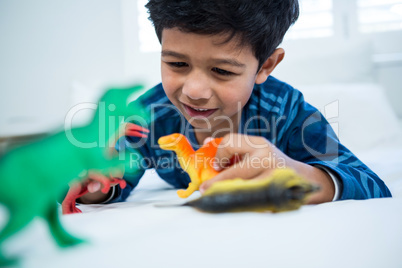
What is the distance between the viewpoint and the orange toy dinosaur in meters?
0.56

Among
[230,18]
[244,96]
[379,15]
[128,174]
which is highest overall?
[379,15]

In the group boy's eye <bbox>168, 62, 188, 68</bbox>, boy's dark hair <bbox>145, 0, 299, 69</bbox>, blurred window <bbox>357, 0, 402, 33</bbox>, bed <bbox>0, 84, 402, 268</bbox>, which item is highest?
blurred window <bbox>357, 0, 402, 33</bbox>

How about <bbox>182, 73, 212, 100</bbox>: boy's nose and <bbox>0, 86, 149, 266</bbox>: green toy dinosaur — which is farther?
<bbox>182, 73, 212, 100</bbox>: boy's nose

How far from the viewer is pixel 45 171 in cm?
32

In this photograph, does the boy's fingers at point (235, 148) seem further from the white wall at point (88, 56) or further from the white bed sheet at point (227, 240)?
the white wall at point (88, 56)

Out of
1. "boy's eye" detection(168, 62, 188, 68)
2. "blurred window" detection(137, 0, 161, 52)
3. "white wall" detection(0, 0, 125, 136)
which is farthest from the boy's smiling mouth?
"blurred window" detection(137, 0, 161, 52)

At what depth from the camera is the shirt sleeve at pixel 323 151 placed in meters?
0.69

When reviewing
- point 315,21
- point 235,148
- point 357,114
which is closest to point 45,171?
point 235,148

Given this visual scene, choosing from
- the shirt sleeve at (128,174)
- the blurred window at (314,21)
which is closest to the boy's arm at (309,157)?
the shirt sleeve at (128,174)

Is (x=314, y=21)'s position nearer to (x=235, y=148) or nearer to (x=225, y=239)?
(x=235, y=148)

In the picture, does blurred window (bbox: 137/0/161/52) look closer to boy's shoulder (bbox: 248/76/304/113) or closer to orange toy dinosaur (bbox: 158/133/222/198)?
boy's shoulder (bbox: 248/76/304/113)

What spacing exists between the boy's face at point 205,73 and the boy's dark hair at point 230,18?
16 mm

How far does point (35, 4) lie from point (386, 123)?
2191mm

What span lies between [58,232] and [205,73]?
448mm
